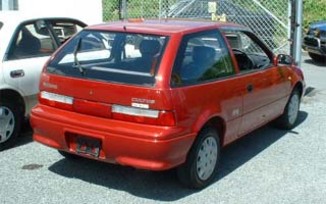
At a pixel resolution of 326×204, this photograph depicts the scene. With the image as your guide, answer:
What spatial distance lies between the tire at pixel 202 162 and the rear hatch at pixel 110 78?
514 mm

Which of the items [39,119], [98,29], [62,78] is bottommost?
[39,119]

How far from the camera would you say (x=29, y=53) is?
6352 mm

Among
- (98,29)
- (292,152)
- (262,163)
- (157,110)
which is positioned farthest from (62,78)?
(292,152)

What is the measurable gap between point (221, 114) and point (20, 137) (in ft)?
8.90

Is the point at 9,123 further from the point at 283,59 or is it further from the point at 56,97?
the point at 283,59

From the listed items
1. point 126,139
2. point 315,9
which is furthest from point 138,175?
point 315,9

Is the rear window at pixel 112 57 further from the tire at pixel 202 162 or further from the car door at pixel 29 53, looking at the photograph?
the car door at pixel 29 53

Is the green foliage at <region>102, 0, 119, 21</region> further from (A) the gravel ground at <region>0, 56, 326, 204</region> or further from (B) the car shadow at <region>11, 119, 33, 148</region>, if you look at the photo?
(A) the gravel ground at <region>0, 56, 326, 204</region>

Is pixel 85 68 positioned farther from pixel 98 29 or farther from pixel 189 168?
pixel 189 168

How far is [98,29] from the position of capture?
5363mm

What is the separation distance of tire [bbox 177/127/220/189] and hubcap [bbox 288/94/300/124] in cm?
230

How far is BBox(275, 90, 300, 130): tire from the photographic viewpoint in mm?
7176

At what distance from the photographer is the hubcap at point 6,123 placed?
6015 millimetres

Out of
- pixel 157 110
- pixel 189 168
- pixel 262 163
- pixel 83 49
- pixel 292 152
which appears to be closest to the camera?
pixel 157 110
